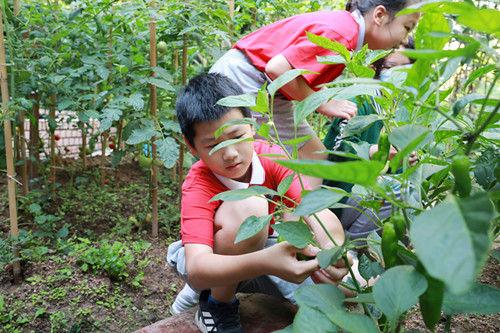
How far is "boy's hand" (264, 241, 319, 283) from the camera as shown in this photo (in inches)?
37.2

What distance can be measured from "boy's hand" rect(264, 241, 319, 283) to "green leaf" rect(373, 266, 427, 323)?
0.45 m

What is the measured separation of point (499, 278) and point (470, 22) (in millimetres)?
1409

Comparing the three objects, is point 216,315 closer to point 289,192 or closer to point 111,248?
point 289,192

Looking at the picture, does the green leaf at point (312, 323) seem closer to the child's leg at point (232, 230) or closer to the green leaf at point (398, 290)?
the green leaf at point (398, 290)

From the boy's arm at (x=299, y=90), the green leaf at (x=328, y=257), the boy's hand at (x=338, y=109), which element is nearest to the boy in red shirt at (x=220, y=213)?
the boy's arm at (x=299, y=90)

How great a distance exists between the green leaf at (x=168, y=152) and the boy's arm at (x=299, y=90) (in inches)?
19.8

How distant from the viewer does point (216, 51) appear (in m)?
2.23

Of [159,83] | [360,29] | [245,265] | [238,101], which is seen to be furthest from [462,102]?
[159,83]

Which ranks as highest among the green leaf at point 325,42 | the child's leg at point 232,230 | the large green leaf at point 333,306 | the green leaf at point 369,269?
the green leaf at point 325,42

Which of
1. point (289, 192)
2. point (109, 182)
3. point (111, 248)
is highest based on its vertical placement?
point (289, 192)

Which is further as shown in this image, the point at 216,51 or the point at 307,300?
the point at 216,51

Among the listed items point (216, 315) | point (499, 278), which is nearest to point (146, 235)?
point (216, 315)

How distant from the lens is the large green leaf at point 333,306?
0.48 m

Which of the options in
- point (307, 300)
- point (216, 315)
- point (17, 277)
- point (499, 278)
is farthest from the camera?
point (17, 277)
